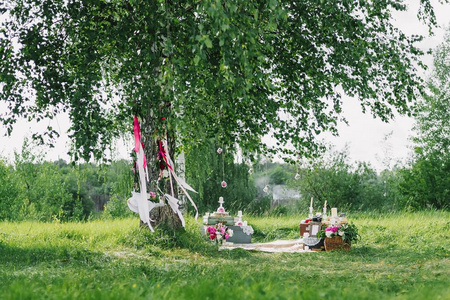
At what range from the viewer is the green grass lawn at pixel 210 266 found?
4539mm

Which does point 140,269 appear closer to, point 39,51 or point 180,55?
point 180,55

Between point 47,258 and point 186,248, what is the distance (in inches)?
104

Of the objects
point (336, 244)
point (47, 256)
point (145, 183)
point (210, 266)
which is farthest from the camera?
point (336, 244)

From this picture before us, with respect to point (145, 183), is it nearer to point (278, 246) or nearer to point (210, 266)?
point (210, 266)

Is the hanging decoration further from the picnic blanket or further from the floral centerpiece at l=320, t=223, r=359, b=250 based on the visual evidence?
the floral centerpiece at l=320, t=223, r=359, b=250

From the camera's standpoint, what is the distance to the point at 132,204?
9797 millimetres

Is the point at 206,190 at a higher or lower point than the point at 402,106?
lower

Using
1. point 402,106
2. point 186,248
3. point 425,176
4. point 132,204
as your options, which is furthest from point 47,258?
point 425,176

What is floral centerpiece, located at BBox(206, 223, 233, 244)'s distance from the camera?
1218 centimetres

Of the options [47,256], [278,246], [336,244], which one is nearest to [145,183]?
[47,256]

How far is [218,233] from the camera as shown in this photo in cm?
1229

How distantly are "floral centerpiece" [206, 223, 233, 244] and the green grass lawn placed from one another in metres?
0.41

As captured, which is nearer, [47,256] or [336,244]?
[47,256]

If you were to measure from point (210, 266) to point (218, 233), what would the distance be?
485cm
